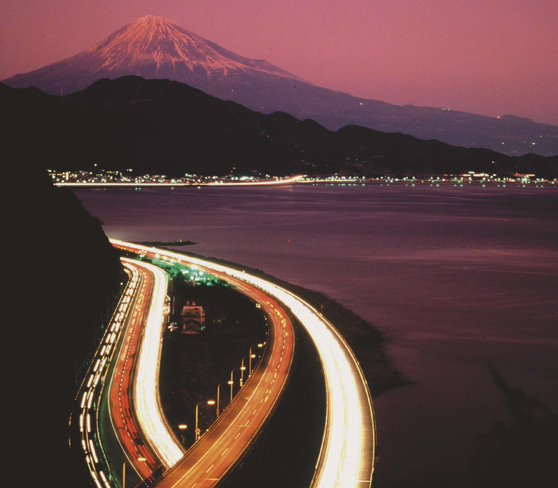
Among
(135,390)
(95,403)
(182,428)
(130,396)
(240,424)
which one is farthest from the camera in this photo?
(135,390)

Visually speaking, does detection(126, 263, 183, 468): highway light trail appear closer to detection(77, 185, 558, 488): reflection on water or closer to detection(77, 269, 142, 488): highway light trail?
detection(77, 269, 142, 488): highway light trail

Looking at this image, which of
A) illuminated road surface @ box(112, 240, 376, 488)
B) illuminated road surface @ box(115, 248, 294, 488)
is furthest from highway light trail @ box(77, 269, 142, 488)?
illuminated road surface @ box(112, 240, 376, 488)

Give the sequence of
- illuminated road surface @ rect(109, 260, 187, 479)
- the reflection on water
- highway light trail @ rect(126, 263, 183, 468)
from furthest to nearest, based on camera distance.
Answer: the reflection on water → highway light trail @ rect(126, 263, 183, 468) → illuminated road surface @ rect(109, 260, 187, 479)

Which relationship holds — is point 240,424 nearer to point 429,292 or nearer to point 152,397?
point 152,397

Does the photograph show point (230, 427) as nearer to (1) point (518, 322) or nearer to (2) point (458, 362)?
(2) point (458, 362)

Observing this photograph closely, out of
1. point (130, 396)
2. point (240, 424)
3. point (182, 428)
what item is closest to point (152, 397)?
point (130, 396)

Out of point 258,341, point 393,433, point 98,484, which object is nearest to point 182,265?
point 258,341

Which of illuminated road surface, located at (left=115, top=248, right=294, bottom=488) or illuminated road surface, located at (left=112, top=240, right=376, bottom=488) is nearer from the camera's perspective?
illuminated road surface, located at (left=115, top=248, right=294, bottom=488)
